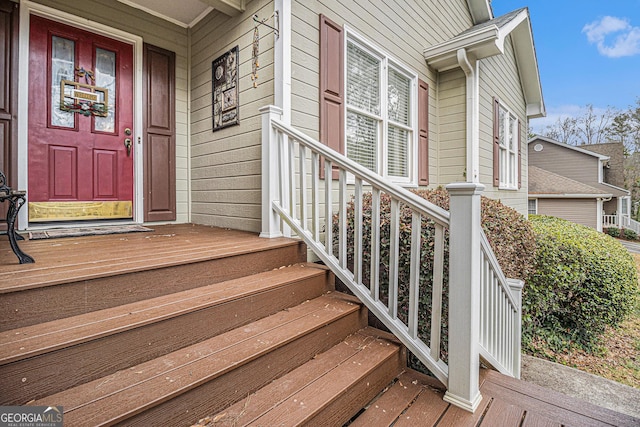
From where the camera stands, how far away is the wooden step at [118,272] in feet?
4.44

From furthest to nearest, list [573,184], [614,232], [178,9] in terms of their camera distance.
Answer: [614,232] < [573,184] < [178,9]

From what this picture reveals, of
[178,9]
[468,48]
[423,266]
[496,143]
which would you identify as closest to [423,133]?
[468,48]

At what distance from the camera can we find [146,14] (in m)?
3.68

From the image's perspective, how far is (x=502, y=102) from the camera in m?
6.78

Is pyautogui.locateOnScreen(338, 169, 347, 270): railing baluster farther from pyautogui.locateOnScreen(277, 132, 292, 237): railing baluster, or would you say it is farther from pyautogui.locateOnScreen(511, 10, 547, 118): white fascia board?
pyautogui.locateOnScreen(511, 10, 547, 118): white fascia board

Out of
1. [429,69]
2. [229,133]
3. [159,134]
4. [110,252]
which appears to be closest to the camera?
[110,252]

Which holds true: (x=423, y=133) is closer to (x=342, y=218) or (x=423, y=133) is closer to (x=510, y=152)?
(x=342, y=218)

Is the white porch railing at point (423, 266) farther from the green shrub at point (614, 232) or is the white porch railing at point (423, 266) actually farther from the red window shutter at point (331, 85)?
the green shrub at point (614, 232)

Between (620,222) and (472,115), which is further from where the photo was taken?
(620,222)

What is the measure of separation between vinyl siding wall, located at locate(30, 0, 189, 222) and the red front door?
198 mm

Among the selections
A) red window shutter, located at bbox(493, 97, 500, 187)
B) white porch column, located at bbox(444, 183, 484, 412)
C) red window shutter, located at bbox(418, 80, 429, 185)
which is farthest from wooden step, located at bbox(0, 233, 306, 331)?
red window shutter, located at bbox(493, 97, 500, 187)

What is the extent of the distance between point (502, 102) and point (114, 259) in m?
7.57

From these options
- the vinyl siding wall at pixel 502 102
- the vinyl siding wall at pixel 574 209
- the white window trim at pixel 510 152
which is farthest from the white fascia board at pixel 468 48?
the vinyl siding wall at pixel 574 209

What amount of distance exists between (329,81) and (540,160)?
18875mm
